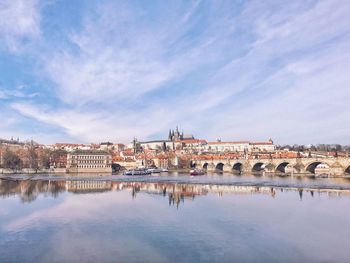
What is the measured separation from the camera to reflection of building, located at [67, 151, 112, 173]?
88.1m

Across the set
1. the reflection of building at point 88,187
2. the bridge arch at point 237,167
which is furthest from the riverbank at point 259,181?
the bridge arch at point 237,167

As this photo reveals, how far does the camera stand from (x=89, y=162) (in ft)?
297

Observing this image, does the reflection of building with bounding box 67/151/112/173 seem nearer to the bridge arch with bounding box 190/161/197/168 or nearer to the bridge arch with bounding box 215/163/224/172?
the bridge arch with bounding box 190/161/197/168

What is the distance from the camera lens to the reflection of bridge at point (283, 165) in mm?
57062

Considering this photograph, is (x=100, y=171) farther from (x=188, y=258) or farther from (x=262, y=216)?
(x=188, y=258)

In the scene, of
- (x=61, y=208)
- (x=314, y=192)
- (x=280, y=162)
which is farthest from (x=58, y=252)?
(x=280, y=162)

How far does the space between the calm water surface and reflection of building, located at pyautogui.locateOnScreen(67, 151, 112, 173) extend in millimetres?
60920

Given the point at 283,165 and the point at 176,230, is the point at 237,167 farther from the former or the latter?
the point at 176,230

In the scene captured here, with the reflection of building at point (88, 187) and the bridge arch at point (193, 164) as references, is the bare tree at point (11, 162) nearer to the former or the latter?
the bridge arch at point (193, 164)

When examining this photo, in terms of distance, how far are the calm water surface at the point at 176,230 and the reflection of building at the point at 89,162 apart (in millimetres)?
60920

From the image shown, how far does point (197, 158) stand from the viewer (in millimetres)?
104000

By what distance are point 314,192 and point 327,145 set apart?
119 meters

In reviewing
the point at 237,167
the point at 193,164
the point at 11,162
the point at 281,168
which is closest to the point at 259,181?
the point at 281,168

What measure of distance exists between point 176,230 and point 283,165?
59.9m
